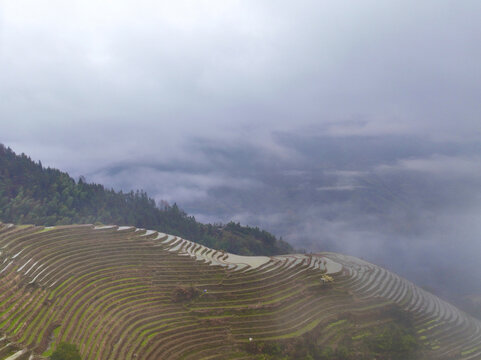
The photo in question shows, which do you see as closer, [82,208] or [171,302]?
[171,302]

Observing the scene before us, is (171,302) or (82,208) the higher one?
Result: (82,208)

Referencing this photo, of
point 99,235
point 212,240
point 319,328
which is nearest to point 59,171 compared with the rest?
point 212,240

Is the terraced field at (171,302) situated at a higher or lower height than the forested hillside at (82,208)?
lower

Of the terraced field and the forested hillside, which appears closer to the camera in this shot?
the terraced field

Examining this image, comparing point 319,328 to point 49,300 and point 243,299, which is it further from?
point 49,300

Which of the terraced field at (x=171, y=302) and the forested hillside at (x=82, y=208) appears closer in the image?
the terraced field at (x=171, y=302)
